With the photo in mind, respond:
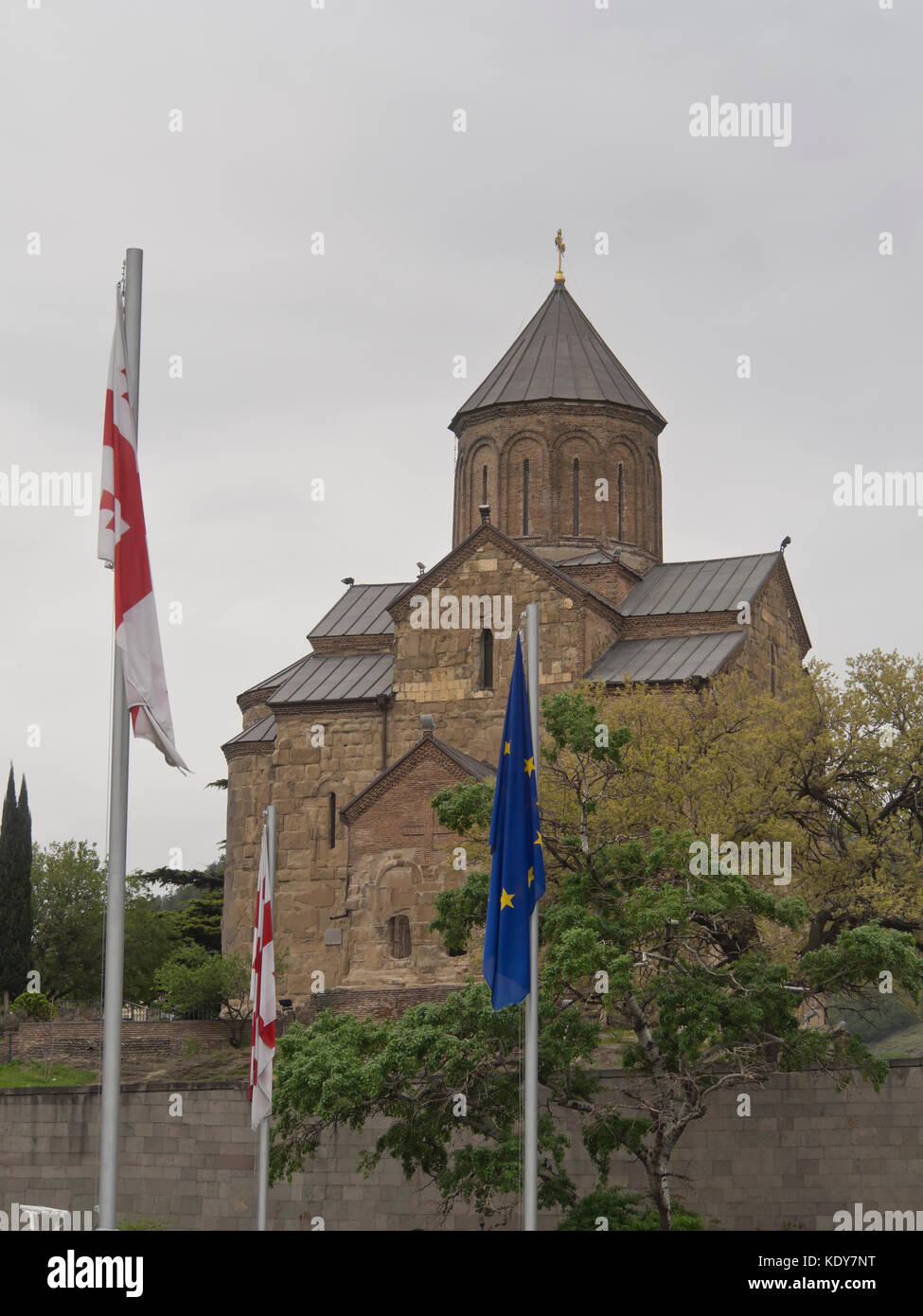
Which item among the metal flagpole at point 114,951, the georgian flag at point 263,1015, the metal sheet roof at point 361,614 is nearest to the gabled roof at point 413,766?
the metal sheet roof at point 361,614

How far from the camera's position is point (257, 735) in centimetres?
4919

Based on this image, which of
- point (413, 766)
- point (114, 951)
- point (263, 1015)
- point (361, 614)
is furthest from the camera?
point (361, 614)

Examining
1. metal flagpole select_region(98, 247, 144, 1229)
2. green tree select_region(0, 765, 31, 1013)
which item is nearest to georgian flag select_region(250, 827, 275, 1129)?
metal flagpole select_region(98, 247, 144, 1229)

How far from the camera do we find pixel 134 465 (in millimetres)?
14219

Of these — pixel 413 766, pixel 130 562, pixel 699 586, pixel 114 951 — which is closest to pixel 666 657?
pixel 699 586

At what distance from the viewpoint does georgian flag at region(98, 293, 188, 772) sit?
13.7m

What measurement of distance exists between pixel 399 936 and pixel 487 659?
758 centimetres

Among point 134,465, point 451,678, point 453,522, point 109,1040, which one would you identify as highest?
point 453,522

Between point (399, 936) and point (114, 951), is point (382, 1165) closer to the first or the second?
point (399, 936)

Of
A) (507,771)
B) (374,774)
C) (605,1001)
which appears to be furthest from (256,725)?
(507,771)

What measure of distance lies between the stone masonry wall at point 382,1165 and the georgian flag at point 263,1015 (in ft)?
24.5
